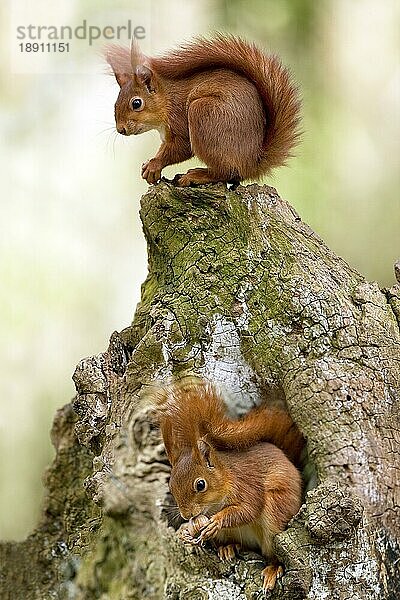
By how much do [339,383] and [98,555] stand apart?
19.2 inches

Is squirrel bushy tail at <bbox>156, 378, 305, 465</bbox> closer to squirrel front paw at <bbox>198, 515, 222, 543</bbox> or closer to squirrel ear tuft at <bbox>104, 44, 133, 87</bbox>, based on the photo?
squirrel front paw at <bbox>198, 515, 222, 543</bbox>

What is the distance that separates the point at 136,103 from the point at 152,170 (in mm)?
125

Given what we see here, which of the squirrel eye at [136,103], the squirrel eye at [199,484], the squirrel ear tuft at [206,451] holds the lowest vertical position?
the squirrel eye at [199,484]

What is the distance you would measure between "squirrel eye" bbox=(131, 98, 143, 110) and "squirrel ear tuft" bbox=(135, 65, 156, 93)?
0.03 meters

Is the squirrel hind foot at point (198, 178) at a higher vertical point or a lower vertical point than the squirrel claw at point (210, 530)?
higher

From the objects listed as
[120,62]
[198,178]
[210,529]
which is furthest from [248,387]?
[120,62]

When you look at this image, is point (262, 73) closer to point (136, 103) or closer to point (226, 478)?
point (136, 103)

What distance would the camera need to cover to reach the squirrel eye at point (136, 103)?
174cm

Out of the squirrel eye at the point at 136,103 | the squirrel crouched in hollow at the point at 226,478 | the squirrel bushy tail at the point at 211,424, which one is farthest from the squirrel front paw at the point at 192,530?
the squirrel eye at the point at 136,103

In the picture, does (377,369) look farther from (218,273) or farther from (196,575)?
(196,575)

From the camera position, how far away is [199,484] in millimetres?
1438

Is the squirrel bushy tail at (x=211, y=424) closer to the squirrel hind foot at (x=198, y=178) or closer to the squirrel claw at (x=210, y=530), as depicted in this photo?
the squirrel claw at (x=210, y=530)

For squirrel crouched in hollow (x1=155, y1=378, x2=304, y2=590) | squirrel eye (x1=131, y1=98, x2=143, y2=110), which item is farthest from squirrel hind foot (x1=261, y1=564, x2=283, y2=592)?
squirrel eye (x1=131, y1=98, x2=143, y2=110)

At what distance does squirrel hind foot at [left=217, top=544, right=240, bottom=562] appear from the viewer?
1.46 metres
